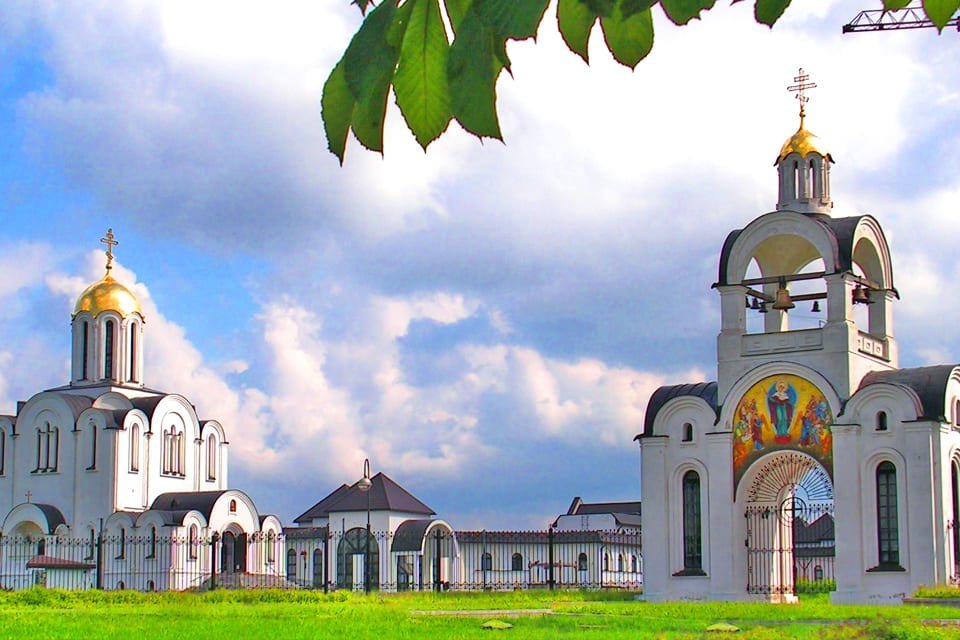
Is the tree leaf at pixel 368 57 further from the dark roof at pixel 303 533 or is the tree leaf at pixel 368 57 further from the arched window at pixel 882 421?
the dark roof at pixel 303 533

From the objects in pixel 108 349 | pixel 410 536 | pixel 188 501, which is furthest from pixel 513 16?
pixel 108 349

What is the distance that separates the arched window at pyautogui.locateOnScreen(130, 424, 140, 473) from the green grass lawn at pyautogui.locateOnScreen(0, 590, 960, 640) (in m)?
17.5

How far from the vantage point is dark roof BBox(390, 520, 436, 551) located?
3722cm

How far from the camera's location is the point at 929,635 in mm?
9555

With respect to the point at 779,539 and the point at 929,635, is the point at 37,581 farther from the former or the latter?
the point at 929,635

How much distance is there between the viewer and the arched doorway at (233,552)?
3781 centimetres

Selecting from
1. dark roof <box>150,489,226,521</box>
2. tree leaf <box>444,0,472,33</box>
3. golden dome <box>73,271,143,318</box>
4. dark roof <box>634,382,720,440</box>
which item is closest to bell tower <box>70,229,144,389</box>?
golden dome <box>73,271,143,318</box>

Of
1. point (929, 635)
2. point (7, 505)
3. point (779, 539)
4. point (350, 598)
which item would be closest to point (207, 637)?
point (929, 635)

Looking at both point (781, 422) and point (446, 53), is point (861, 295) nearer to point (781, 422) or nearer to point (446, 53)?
point (781, 422)

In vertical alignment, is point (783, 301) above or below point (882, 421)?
above

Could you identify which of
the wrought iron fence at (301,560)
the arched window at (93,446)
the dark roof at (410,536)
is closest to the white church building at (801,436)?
the wrought iron fence at (301,560)

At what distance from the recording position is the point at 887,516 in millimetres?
23156

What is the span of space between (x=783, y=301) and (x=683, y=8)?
74.5 feet

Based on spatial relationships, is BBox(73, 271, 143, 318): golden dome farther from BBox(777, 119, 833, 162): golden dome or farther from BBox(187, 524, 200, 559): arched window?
BBox(777, 119, 833, 162): golden dome
